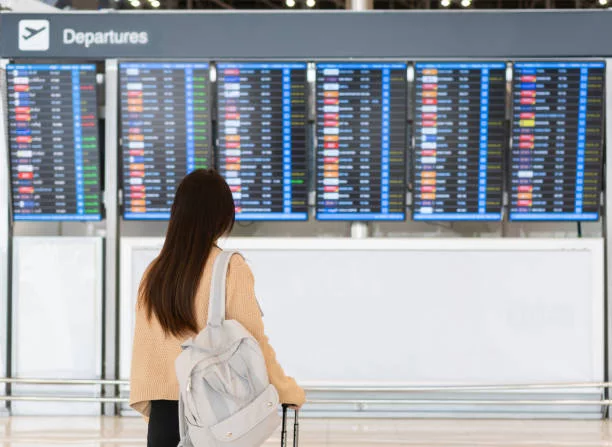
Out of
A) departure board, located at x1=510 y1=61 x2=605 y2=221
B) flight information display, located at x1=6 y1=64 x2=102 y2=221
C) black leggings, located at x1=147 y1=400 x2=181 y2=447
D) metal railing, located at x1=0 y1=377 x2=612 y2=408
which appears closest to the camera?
black leggings, located at x1=147 y1=400 x2=181 y2=447

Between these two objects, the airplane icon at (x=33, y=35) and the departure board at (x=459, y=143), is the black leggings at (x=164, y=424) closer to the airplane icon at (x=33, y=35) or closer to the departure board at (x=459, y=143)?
the departure board at (x=459, y=143)

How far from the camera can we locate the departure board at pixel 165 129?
17.1 feet

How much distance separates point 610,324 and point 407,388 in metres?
1.53

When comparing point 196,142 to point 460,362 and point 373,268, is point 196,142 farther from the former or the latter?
point 460,362

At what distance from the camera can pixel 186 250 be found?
1968 mm

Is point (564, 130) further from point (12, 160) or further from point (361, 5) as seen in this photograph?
point (12, 160)

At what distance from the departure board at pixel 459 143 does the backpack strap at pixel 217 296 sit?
3444 mm

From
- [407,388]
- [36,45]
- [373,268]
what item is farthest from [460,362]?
[36,45]

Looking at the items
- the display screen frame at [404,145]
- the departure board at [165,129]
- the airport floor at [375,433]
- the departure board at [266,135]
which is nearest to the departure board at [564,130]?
the display screen frame at [404,145]

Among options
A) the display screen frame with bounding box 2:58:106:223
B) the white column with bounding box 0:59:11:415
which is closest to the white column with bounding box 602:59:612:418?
the display screen frame with bounding box 2:58:106:223

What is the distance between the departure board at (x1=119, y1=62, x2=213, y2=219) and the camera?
520 centimetres

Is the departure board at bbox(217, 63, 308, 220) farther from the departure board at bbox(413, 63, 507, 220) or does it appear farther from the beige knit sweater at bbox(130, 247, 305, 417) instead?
the beige knit sweater at bbox(130, 247, 305, 417)

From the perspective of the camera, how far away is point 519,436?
15.1ft

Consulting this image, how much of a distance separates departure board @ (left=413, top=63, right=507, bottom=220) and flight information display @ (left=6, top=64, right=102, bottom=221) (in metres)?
2.38
